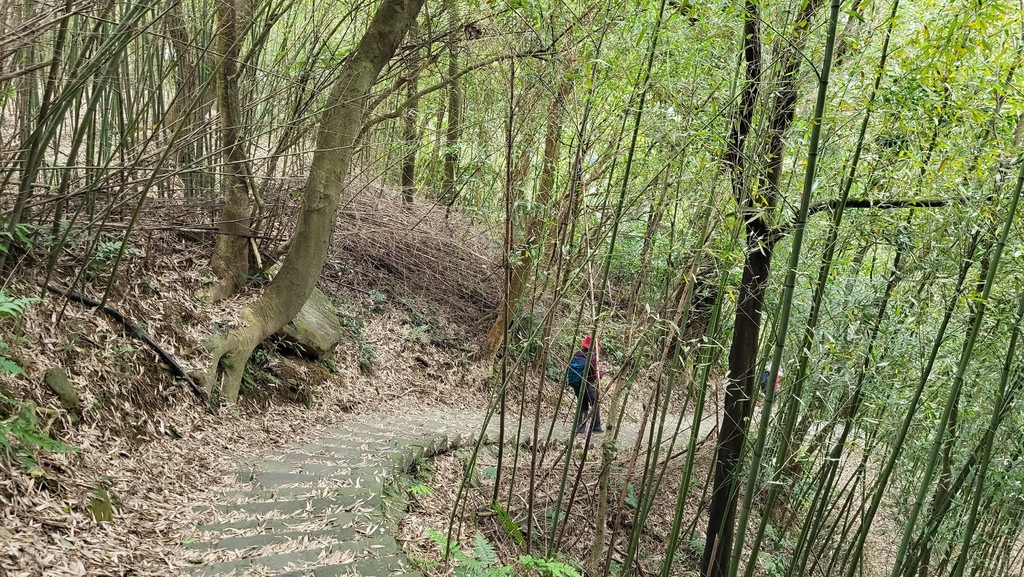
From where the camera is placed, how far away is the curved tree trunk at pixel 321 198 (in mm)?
4891

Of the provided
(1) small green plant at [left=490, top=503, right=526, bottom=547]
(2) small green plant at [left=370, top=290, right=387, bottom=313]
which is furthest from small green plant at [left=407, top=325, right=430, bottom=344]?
(1) small green plant at [left=490, top=503, right=526, bottom=547]

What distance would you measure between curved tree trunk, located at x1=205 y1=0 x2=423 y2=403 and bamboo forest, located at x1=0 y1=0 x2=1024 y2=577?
24 millimetres

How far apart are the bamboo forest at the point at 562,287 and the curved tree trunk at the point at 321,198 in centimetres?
2

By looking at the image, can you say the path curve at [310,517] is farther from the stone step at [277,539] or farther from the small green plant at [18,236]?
the small green plant at [18,236]

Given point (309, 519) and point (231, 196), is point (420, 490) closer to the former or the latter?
point (309, 519)

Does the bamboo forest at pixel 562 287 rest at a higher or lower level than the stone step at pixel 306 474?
higher

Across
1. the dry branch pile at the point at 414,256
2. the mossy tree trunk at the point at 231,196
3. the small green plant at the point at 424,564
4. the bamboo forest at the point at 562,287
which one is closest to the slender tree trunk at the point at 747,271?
the bamboo forest at the point at 562,287

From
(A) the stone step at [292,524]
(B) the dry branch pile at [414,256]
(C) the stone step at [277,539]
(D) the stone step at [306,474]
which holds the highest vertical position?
(B) the dry branch pile at [414,256]

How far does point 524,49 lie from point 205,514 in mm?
3259

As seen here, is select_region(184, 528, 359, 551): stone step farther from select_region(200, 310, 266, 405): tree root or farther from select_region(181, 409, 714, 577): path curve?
select_region(200, 310, 266, 405): tree root

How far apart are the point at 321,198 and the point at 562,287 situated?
241cm

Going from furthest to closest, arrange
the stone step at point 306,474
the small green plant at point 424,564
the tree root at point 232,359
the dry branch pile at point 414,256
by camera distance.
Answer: the dry branch pile at point 414,256
the tree root at point 232,359
the stone step at point 306,474
the small green plant at point 424,564

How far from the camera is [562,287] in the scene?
12.5 ft

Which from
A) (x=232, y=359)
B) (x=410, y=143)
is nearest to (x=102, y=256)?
(x=232, y=359)
